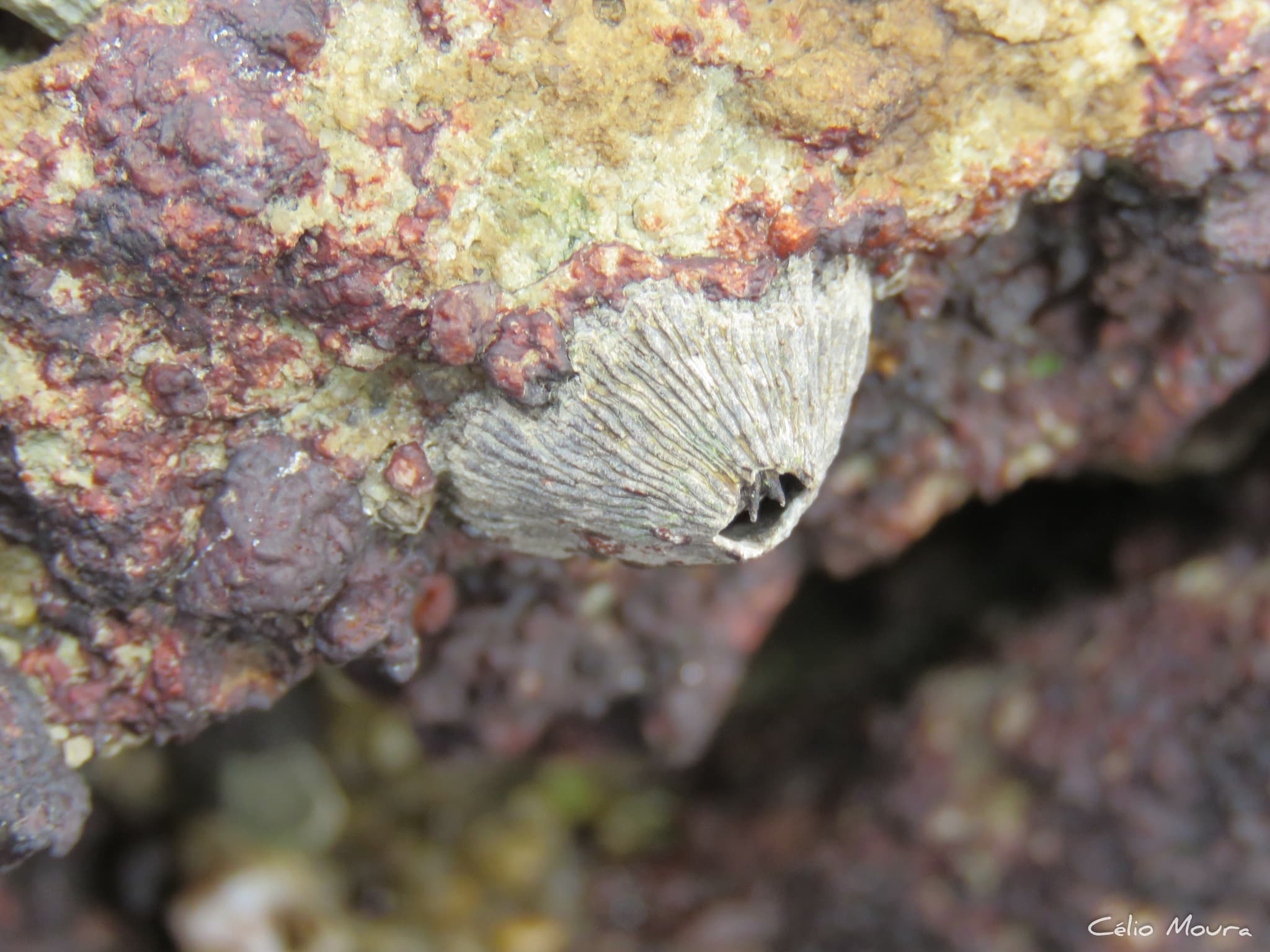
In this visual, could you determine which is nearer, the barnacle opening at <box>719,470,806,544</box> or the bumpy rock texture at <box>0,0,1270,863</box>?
the bumpy rock texture at <box>0,0,1270,863</box>

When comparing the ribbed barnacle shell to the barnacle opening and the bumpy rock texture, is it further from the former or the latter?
the barnacle opening

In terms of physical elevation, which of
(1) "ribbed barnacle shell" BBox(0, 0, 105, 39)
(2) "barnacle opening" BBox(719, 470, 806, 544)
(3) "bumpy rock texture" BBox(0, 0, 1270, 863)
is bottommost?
(2) "barnacle opening" BBox(719, 470, 806, 544)

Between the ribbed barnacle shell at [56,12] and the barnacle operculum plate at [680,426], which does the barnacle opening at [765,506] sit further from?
the ribbed barnacle shell at [56,12]

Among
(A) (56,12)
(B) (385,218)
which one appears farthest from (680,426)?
(A) (56,12)

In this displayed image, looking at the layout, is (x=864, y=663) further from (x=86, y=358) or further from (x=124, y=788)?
(x=86, y=358)

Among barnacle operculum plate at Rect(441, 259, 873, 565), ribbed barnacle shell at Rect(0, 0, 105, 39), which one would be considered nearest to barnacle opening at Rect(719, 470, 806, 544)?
barnacle operculum plate at Rect(441, 259, 873, 565)

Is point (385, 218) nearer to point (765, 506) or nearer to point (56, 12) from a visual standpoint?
point (56, 12)

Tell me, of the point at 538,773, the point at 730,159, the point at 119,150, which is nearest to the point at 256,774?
the point at 538,773
